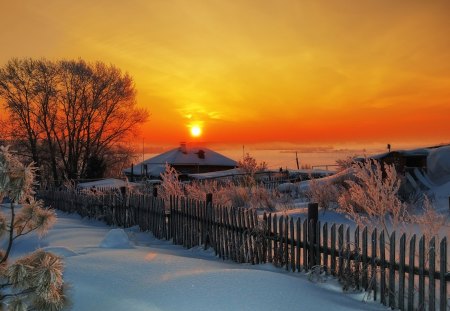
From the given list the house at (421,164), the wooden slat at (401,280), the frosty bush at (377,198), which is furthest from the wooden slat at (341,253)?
the house at (421,164)

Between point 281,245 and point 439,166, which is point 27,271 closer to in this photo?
point 281,245

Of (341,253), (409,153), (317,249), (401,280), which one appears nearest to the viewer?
(401,280)

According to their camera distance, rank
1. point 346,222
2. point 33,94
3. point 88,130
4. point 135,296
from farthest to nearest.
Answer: point 88,130 → point 33,94 → point 346,222 → point 135,296

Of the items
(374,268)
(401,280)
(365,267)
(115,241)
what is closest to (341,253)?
(365,267)

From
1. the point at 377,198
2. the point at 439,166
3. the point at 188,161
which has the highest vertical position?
the point at 188,161

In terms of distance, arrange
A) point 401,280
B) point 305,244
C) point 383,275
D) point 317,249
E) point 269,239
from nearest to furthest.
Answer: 1. point 401,280
2. point 383,275
3. point 317,249
4. point 305,244
5. point 269,239

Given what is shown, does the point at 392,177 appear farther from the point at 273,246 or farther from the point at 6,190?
the point at 6,190

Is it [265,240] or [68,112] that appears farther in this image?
[68,112]

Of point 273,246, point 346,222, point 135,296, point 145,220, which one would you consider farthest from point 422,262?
point 145,220

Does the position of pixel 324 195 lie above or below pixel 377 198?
below

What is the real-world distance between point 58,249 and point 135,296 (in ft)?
8.91

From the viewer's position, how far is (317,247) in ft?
21.8

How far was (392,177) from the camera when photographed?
7941 millimetres

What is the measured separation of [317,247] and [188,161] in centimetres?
4336
